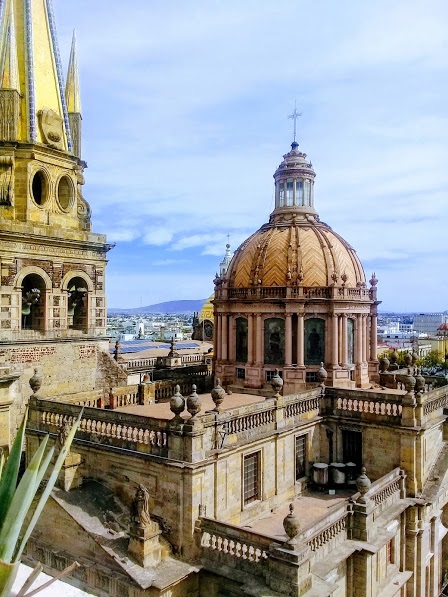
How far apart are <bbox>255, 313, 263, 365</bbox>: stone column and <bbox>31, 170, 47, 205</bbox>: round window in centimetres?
1082

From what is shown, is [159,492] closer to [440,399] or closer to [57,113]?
[440,399]

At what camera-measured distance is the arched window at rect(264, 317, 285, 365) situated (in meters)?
24.9

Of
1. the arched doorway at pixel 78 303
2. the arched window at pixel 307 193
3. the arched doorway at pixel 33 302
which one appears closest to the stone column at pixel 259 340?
the arched window at pixel 307 193

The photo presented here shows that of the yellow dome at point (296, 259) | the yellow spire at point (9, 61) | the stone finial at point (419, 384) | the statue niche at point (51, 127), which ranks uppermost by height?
the yellow spire at point (9, 61)

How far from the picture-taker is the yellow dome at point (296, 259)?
82.9 feet

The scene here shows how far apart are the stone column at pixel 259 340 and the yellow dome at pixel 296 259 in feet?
5.63

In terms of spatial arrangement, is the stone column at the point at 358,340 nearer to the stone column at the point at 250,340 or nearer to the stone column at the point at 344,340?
the stone column at the point at 344,340

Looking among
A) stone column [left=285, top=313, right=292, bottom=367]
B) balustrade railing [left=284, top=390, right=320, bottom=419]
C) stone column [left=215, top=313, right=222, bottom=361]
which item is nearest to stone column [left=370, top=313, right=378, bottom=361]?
stone column [left=285, top=313, right=292, bottom=367]

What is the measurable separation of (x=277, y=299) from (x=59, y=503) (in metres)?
13.1

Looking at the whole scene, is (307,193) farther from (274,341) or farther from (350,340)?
(274,341)

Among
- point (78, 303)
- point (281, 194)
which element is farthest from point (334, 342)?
point (78, 303)

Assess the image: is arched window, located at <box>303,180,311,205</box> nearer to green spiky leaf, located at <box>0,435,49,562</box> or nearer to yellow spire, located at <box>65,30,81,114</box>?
yellow spire, located at <box>65,30,81,114</box>

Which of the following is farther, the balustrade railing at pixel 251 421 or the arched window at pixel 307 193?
the arched window at pixel 307 193

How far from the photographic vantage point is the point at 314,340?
82.4 feet
